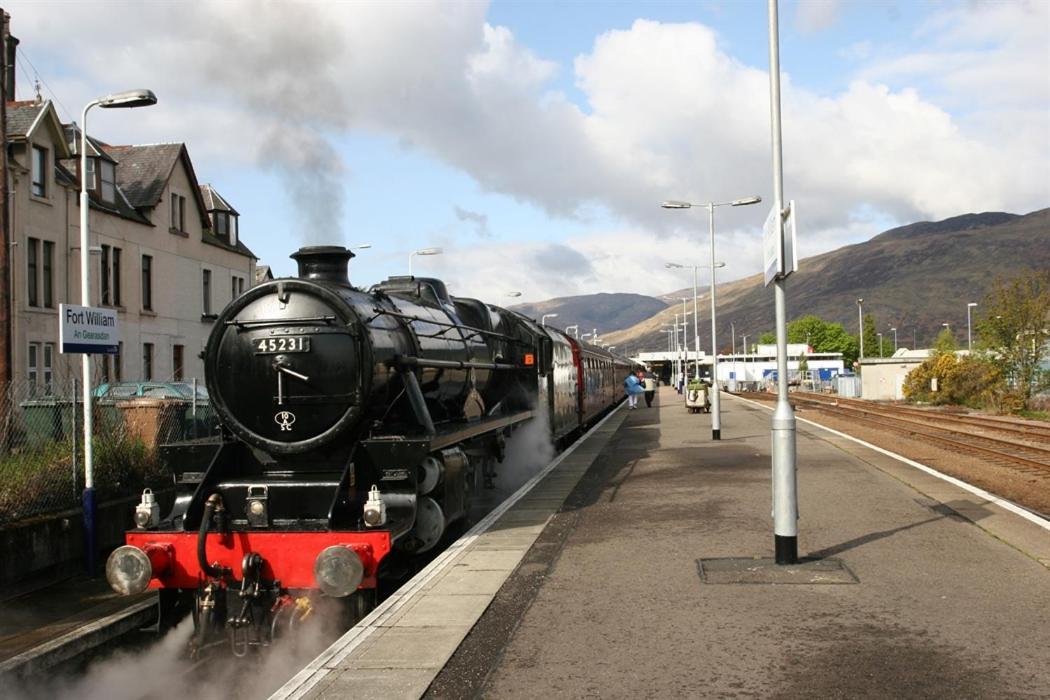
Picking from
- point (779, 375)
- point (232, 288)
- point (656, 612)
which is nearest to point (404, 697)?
point (656, 612)

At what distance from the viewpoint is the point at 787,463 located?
8.10 meters

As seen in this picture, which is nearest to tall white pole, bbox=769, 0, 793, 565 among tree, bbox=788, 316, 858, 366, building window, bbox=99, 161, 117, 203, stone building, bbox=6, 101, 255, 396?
stone building, bbox=6, 101, 255, 396

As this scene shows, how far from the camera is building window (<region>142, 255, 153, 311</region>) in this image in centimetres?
2892

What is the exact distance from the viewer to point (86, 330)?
1101 centimetres

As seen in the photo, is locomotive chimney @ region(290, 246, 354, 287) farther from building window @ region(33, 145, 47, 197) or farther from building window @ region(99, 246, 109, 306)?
building window @ region(99, 246, 109, 306)

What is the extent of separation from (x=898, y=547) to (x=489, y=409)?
6.55m

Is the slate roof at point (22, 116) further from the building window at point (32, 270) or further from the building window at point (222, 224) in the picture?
the building window at point (222, 224)

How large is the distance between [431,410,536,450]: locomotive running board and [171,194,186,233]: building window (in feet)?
67.1

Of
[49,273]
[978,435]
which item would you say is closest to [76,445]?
[49,273]

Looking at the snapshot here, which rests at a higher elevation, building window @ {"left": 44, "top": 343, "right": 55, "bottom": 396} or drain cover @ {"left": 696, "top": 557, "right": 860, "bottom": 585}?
building window @ {"left": 44, "top": 343, "right": 55, "bottom": 396}

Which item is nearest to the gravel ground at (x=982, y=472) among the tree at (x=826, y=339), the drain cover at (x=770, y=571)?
the drain cover at (x=770, y=571)

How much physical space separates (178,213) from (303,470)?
81.6ft

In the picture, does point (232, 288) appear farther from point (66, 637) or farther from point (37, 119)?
point (66, 637)

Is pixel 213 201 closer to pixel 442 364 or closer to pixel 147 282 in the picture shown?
pixel 147 282
